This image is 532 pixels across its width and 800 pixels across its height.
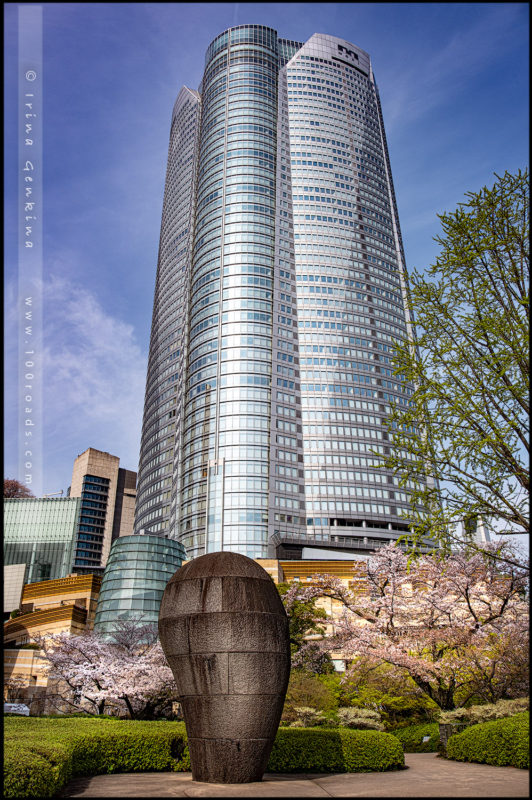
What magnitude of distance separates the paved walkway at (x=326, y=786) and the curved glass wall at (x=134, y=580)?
54433mm

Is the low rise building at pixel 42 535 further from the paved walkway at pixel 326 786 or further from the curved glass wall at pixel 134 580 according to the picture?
the paved walkway at pixel 326 786

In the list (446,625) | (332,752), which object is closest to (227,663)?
(332,752)

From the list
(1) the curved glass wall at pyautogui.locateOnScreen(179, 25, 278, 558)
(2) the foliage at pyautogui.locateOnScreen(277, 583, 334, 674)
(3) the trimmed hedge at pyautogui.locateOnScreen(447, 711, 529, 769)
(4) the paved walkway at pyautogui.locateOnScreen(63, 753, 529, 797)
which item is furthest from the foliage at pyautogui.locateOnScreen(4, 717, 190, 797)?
(1) the curved glass wall at pyautogui.locateOnScreen(179, 25, 278, 558)

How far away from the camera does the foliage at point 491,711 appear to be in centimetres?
2091

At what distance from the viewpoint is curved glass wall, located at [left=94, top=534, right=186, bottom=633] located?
6706cm

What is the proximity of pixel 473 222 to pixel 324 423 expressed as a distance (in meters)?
103

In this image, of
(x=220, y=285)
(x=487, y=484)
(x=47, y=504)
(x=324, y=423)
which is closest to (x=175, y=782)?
(x=487, y=484)

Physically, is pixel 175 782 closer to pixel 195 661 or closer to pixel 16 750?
pixel 195 661

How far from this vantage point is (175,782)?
13.0m

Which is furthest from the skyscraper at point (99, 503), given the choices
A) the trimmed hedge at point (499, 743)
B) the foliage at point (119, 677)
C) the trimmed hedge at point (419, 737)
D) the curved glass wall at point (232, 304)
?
the trimmed hedge at point (499, 743)

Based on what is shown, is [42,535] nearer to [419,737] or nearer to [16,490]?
[16,490]

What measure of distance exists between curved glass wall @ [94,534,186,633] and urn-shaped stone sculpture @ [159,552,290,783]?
56.7 meters

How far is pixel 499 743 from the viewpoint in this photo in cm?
1673

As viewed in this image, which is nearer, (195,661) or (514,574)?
(195,661)
